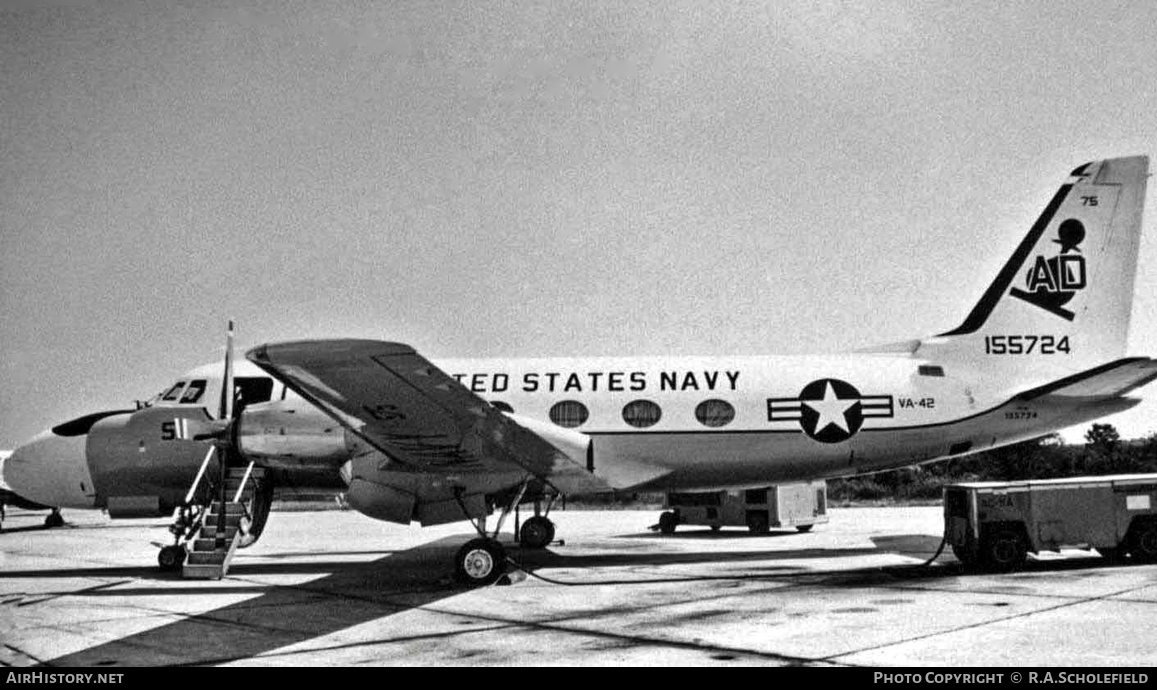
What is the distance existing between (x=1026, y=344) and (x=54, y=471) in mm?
18661

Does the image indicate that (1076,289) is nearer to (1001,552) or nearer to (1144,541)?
(1144,541)

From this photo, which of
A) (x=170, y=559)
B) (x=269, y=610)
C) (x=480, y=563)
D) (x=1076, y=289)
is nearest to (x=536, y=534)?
(x=480, y=563)

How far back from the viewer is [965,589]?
12242 mm

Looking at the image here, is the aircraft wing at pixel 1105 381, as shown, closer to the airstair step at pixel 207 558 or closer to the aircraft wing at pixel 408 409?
the aircraft wing at pixel 408 409

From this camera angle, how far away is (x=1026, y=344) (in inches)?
698

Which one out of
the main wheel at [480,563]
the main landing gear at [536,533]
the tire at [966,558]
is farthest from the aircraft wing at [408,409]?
the tire at [966,558]

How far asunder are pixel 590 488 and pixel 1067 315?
31.8 ft

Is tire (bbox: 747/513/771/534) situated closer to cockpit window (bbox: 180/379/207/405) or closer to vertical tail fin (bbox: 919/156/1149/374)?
vertical tail fin (bbox: 919/156/1149/374)

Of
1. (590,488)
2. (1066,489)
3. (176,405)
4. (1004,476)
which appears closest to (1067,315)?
(1066,489)

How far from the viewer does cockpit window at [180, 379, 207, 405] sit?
714 inches

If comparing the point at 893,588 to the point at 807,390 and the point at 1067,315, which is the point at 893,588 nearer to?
the point at 807,390

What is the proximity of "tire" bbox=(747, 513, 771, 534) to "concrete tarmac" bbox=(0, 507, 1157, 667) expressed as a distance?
3.73 meters

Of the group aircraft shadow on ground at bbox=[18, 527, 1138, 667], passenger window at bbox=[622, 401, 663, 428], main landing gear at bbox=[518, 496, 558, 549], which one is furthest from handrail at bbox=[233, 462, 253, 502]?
passenger window at bbox=[622, 401, 663, 428]

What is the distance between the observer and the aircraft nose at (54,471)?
17.5m
